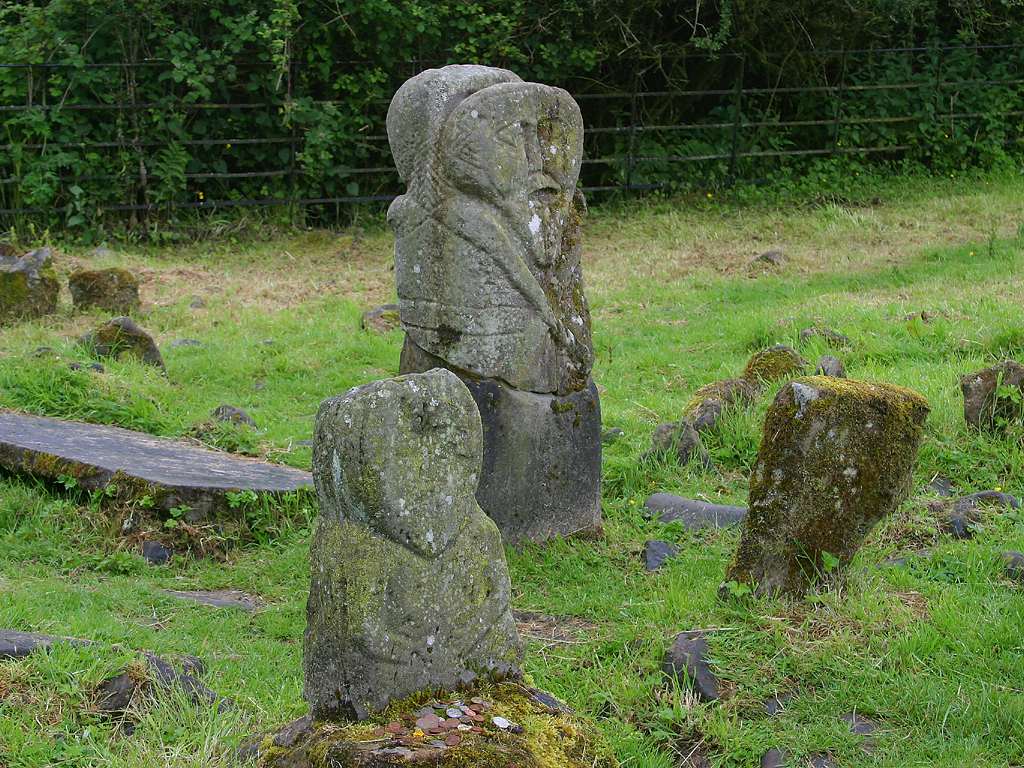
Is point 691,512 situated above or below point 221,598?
above

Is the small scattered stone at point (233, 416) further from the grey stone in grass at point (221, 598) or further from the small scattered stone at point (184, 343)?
the grey stone in grass at point (221, 598)

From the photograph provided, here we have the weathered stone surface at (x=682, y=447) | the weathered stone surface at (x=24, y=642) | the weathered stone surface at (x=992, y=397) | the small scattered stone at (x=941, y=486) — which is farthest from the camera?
the weathered stone surface at (x=682, y=447)

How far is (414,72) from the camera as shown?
14.9 meters

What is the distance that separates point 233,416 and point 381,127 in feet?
24.1

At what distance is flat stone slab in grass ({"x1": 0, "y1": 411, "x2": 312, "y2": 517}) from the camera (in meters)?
6.98

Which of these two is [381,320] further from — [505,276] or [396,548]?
[396,548]

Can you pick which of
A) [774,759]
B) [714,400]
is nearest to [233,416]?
[714,400]

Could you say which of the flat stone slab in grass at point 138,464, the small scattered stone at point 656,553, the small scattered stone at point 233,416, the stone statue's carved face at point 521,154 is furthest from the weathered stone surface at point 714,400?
the small scattered stone at point 233,416

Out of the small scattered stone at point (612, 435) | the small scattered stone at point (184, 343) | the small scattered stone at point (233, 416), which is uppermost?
the small scattered stone at point (612, 435)

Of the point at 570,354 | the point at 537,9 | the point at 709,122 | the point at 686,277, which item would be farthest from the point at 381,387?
the point at 709,122

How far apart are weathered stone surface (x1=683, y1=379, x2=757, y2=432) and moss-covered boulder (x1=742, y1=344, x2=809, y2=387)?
143 millimetres

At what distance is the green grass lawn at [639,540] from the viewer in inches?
180

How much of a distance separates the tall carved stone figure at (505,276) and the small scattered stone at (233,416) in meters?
2.20

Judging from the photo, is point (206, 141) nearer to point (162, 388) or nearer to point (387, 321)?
point (387, 321)
